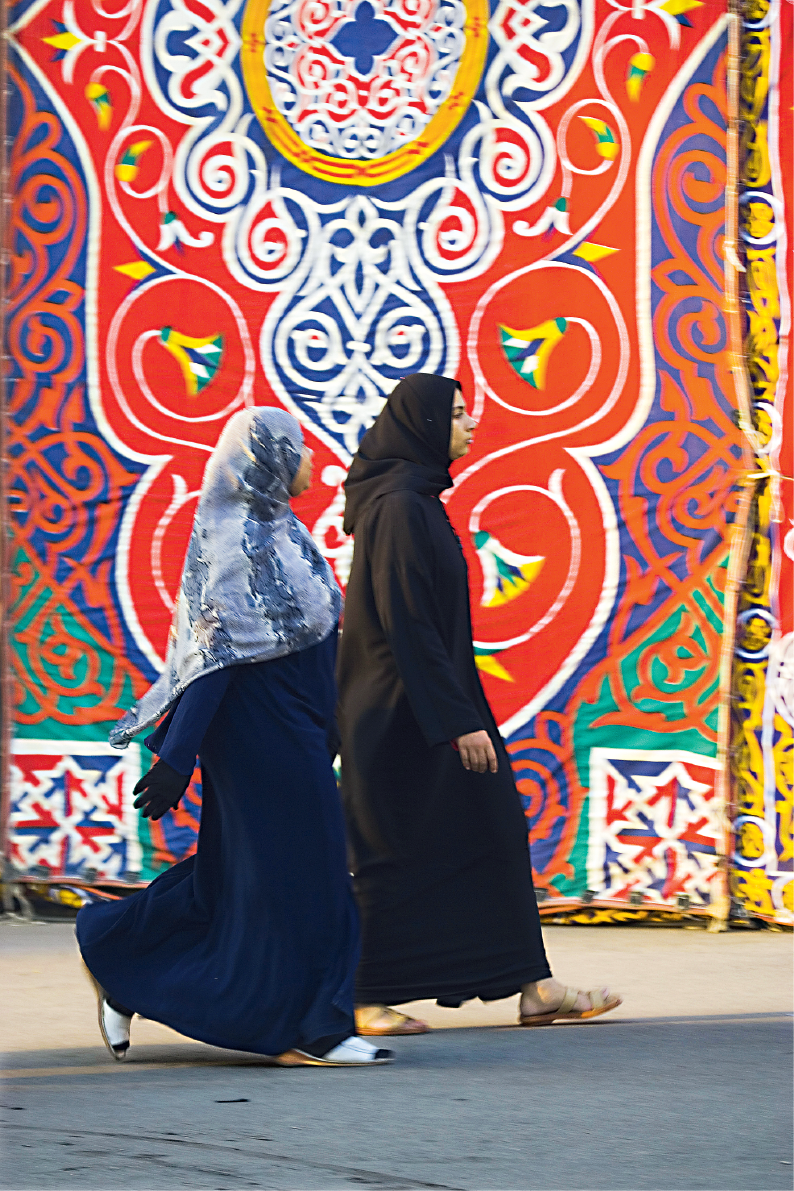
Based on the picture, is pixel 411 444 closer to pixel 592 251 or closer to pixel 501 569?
pixel 501 569

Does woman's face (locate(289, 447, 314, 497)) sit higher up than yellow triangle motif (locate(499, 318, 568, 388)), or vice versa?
yellow triangle motif (locate(499, 318, 568, 388))

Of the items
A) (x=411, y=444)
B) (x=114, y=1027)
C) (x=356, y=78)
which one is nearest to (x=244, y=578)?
(x=411, y=444)

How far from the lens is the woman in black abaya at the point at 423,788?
436cm

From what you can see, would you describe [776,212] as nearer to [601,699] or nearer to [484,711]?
[601,699]

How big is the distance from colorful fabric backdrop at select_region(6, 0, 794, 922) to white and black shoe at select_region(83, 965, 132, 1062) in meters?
1.89

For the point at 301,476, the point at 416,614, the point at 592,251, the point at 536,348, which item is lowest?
the point at 416,614

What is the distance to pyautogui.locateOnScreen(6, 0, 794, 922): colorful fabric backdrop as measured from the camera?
230 inches

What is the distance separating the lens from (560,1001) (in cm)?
444

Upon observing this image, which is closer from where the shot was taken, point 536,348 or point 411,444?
point 411,444

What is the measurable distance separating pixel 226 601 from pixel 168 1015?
2.93 feet

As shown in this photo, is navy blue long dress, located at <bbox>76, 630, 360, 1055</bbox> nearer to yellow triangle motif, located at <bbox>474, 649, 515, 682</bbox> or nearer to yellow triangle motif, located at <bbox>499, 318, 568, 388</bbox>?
yellow triangle motif, located at <bbox>474, 649, 515, 682</bbox>

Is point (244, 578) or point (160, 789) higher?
point (244, 578)

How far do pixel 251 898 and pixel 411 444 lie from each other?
3.88ft

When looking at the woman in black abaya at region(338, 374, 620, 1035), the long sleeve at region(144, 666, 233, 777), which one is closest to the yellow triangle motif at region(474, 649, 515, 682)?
the woman in black abaya at region(338, 374, 620, 1035)
